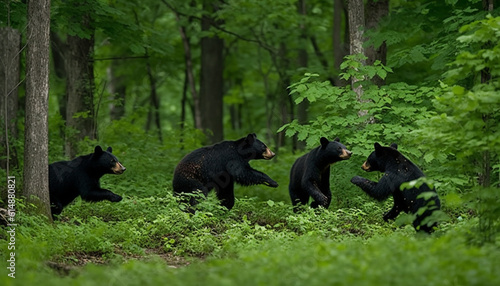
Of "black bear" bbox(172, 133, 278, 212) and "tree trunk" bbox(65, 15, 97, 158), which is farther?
"tree trunk" bbox(65, 15, 97, 158)

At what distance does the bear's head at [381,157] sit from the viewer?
9.62 meters

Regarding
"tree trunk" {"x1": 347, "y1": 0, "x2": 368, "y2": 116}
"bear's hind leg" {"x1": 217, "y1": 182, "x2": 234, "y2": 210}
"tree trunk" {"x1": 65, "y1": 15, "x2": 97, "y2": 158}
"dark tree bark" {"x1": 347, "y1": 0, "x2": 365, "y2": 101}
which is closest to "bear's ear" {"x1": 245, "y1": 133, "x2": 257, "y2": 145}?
"bear's hind leg" {"x1": 217, "y1": 182, "x2": 234, "y2": 210}

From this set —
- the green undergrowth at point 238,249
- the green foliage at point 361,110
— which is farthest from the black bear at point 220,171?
the green foliage at point 361,110

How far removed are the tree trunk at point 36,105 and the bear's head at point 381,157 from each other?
5.03m

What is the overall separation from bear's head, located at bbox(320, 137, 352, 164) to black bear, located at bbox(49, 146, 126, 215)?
3.66 m

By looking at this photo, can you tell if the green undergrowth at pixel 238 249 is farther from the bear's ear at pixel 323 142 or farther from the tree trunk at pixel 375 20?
the tree trunk at pixel 375 20

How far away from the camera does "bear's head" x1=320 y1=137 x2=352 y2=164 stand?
37.0 ft

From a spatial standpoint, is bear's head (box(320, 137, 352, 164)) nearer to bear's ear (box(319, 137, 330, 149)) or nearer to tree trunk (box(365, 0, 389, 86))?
bear's ear (box(319, 137, 330, 149))

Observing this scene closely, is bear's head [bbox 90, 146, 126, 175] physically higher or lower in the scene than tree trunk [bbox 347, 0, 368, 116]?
lower

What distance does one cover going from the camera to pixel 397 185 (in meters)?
9.22

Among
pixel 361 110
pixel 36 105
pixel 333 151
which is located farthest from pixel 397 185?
pixel 36 105

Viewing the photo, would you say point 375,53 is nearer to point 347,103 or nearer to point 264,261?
point 347,103

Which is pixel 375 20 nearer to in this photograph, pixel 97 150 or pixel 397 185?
pixel 397 185

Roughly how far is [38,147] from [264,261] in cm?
503
